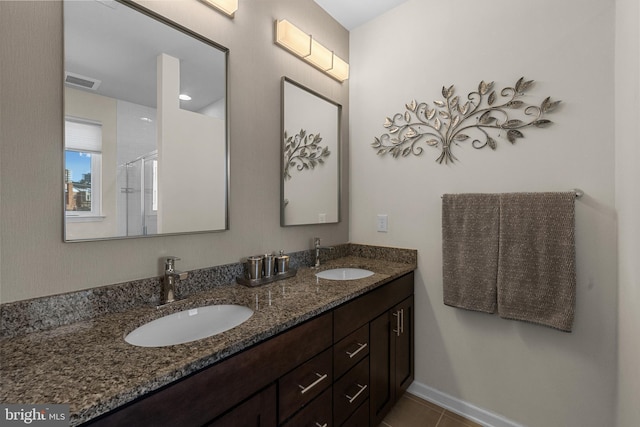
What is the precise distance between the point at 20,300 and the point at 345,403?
47.7 inches

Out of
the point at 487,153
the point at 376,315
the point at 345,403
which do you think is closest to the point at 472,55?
the point at 487,153

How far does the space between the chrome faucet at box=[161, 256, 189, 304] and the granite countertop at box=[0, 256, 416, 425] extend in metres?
0.04

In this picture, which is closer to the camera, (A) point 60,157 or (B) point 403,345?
(A) point 60,157

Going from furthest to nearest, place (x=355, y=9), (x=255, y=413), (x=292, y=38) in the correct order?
(x=355, y=9)
(x=292, y=38)
(x=255, y=413)

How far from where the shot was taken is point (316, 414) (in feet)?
3.41

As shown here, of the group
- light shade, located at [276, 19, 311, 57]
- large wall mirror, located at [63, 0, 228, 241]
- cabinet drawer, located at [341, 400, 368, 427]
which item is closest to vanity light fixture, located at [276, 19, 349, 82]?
light shade, located at [276, 19, 311, 57]

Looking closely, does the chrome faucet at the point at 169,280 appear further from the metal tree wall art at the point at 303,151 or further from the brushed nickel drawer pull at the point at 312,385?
the metal tree wall art at the point at 303,151

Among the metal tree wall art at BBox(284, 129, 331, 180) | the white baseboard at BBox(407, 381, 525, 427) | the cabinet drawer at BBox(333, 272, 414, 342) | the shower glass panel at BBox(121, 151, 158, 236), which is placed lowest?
the white baseboard at BBox(407, 381, 525, 427)

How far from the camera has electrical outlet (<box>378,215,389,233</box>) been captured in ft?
6.40

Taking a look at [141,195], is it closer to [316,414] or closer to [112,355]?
[112,355]

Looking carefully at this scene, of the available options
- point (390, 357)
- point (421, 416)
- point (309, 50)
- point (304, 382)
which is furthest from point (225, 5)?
point (421, 416)

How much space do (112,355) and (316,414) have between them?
74 centimetres

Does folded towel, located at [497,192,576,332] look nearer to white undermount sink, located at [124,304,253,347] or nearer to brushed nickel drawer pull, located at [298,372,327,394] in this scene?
brushed nickel drawer pull, located at [298,372,327,394]

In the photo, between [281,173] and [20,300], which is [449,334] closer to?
[281,173]
